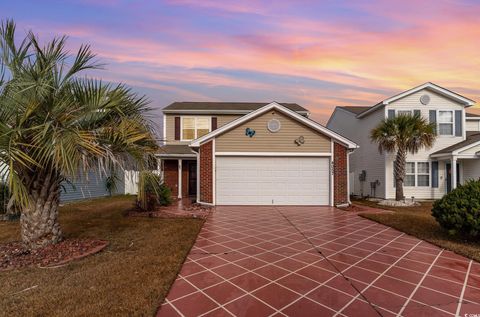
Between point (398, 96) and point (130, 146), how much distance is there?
15994mm

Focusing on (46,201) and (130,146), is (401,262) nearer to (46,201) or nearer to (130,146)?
(130,146)

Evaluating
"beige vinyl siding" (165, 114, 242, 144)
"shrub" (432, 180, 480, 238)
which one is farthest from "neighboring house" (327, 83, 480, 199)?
"shrub" (432, 180, 480, 238)

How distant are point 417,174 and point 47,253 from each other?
60.2ft

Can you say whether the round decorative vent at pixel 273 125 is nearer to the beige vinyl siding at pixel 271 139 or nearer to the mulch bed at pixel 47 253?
the beige vinyl siding at pixel 271 139

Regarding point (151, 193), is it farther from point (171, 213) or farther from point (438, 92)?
point (438, 92)

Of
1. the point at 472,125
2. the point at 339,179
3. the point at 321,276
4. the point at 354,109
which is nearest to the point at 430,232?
the point at 321,276

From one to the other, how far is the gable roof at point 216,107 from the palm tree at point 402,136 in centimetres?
566

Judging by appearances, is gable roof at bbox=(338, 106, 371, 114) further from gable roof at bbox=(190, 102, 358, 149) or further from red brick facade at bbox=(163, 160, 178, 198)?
red brick facade at bbox=(163, 160, 178, 198)

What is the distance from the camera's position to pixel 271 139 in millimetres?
13109

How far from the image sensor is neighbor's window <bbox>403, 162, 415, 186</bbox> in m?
16.4

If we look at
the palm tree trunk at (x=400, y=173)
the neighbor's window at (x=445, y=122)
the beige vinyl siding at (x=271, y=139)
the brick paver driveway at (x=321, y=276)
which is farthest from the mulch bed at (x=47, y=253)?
the neighbor's window at (x=445, y=122)

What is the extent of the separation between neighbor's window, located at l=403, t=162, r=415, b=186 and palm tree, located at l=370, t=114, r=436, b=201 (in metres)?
2.47

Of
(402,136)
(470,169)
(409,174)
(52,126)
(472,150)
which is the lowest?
(409,174)

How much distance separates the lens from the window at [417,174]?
1642 centimetres
